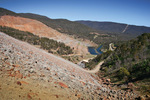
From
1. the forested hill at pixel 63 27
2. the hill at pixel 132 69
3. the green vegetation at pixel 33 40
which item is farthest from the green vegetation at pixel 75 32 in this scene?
the hill at pixel 132 69

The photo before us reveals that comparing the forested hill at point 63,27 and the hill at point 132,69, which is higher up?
the forested hill at point 63,27

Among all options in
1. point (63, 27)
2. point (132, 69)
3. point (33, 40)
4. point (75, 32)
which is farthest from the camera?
point (63, 27)

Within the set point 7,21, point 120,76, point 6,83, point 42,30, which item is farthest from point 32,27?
point 6,83

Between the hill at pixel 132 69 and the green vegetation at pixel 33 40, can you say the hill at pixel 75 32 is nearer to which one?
the green vegetation at pixel 33 40

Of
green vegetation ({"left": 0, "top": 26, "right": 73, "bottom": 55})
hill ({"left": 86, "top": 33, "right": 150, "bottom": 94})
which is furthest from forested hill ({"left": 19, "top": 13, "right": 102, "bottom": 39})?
hill ({"left": 86, "top": 33, "right": 150, "bottom": 94})

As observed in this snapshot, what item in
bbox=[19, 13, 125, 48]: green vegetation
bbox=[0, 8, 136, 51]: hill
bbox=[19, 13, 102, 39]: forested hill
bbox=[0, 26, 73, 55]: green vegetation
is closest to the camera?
bbox=[0, 26, 73, 55]: green vegetation

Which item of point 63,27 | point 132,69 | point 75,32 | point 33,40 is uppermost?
point 63,27

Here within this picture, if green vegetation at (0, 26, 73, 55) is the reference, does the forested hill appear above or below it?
above

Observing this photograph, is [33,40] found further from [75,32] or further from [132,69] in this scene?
[75,32]

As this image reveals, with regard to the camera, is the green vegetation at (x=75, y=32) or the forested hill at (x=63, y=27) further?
the forested hill at (x=63, y=27)

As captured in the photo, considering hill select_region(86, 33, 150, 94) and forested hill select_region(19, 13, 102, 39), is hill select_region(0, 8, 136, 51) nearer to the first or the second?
forested hill select_region(19, 13, 102, 39)

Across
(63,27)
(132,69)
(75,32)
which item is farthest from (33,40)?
(63,27)
